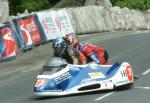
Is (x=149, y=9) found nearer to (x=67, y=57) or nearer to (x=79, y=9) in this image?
(x=79, y=9)

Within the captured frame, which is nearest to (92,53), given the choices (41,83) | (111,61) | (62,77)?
(62,77)

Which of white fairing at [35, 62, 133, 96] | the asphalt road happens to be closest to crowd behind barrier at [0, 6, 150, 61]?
the asphalt road

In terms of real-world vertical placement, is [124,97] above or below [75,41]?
below

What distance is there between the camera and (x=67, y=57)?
14.8 metres

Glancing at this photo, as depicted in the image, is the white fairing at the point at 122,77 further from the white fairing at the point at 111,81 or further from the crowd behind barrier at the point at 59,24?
the crowd behind barrier at the point at 59,24

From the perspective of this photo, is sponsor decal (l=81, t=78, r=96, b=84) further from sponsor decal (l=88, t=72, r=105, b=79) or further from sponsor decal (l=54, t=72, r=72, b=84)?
sponsor decal (l=54, t=72, r=72, b=84)

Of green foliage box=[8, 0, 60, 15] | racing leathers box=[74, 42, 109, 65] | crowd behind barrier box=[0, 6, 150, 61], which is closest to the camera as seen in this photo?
racing leathers box=[74, 42, 109, 65]

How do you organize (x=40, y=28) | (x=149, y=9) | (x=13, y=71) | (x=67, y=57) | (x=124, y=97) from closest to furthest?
(x=124, y=97)
(x=67, y=57)
(x=13, y=71)
(x=40, y=28)
(x=149, y=9)

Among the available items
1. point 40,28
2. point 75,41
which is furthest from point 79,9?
point 75,41

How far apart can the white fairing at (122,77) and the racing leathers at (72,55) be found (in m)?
0.82

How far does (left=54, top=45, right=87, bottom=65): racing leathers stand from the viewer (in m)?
14.6

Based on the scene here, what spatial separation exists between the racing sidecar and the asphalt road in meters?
0.19

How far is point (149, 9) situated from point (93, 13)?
10715 mm

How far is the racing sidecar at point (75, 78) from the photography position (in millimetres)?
13969
